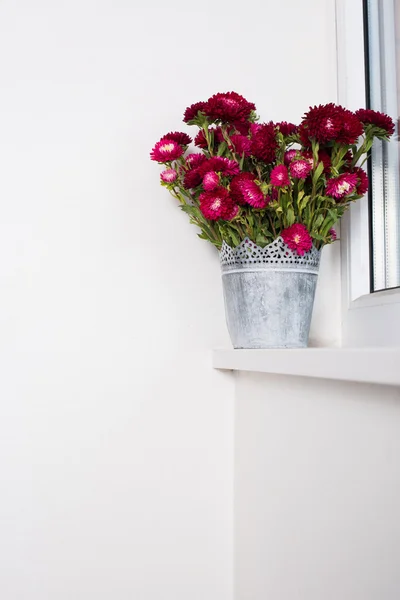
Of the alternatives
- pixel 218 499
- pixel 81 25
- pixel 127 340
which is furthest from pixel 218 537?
pixel 81 25

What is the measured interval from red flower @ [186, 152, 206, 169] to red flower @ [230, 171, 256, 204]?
0.39ft

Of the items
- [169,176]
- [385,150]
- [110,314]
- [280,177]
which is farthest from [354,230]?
[110,314]

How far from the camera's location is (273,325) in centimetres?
107

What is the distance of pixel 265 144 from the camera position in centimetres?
106

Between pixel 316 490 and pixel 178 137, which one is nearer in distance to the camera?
pixel 316 490

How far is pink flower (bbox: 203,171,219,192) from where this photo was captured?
1.05m

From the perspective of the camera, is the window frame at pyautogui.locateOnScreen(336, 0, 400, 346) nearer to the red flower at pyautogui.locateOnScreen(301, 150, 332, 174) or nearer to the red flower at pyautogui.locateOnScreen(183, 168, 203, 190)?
the red flower at pyautogui.locateOnScreen(301, 150, 332, 174)

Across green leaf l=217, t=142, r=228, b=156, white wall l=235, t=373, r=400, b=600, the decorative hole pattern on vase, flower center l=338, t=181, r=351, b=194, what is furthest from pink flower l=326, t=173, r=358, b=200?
white wall l=235, t=373, r=400, b=600

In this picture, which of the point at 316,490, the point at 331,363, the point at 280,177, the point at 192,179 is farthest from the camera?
the point at 192,179

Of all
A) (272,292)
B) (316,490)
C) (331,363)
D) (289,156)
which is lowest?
(316,490)

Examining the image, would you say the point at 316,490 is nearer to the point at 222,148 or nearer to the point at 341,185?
the point at 341,185

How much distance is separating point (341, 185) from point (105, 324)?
0.50 m

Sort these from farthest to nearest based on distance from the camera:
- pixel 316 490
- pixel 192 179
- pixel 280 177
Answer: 1. pixel 192 179
2. pixel 280 177
3. pixel 316 490

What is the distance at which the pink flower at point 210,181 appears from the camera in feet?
3.45
